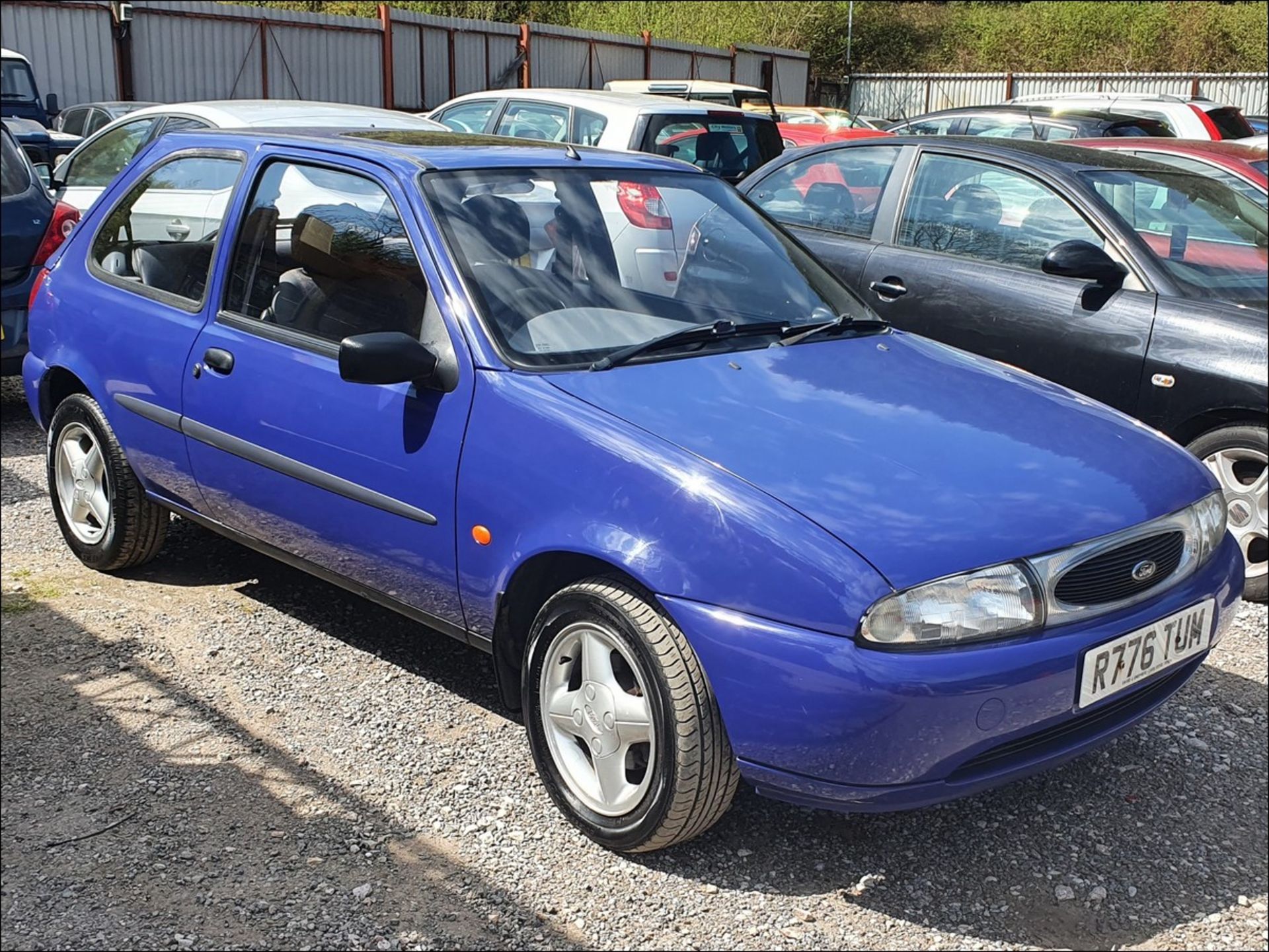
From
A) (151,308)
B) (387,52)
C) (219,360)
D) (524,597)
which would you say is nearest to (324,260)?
(219,360)

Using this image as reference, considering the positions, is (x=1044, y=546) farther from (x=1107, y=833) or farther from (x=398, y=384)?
(x=398, y=384)

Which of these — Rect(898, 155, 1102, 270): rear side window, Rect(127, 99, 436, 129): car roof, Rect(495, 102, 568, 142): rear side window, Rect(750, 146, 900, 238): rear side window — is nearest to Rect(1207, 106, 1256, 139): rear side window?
Rect(495, 102, 568, 142): rear side window

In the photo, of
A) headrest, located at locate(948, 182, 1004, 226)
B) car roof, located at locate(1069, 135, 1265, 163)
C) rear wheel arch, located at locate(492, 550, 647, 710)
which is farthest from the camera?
car roof, located at locate(1069, 135, 1265, 163)

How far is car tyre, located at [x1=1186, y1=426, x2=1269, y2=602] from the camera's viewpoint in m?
5.03

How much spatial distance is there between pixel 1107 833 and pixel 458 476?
1887 mm

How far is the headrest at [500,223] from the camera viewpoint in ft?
12.2

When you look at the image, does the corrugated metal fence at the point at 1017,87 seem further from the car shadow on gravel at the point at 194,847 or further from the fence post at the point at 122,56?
the car shadow on gravel at the point at 194,847

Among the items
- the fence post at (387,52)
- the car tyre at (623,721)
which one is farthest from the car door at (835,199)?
the fence post at (387,52)

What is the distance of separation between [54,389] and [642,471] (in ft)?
9.64

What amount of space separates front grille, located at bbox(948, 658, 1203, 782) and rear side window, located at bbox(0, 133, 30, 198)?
622 centimetres

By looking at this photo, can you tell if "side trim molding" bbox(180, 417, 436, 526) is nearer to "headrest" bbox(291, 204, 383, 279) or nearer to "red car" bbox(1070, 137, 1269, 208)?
"headrest" bbox(291, 204, 383, 279)

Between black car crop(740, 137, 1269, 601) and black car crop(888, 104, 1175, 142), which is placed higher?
black car crop(888, 104, 1175, 142)

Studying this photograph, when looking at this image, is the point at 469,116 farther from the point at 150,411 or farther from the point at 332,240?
the point at 332,240

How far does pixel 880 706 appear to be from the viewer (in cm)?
273
